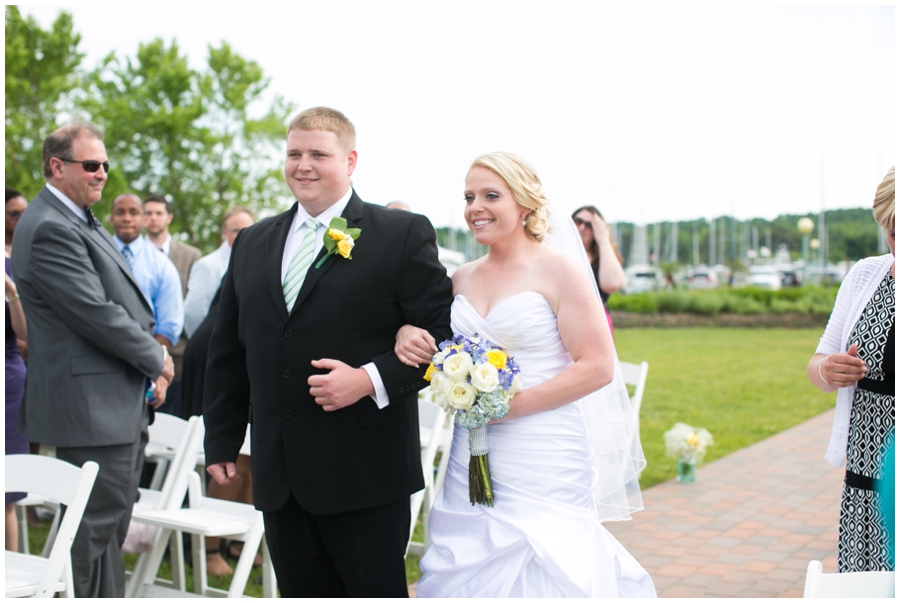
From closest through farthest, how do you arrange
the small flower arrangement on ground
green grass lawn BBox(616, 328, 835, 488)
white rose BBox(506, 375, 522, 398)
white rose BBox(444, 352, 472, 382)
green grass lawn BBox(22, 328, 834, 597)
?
white rose BBox(444, 352, 472, 382), white rose BBox(506, 375, 522, 398), the small flower arrangement on ground, green grass lawn BBox(22, 328, 834, 597), green grass lawn BBox(616, 328, 835, 488)

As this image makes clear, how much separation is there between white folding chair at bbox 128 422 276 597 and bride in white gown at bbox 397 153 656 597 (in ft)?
4.15

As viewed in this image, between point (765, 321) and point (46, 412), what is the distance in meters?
23.5

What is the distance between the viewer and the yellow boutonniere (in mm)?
2939

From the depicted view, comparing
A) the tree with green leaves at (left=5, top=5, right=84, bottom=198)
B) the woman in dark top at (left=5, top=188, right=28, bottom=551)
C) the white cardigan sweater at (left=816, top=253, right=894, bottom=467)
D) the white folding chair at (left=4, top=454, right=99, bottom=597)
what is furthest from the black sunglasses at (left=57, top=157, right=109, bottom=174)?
the tree with green leaves at (left=5, top=5, right=84, bottom=198)

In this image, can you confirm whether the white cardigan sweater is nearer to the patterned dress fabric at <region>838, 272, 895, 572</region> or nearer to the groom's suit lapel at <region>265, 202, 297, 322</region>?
the patterned dress fabric at <region>838, 272, 895, 572</region>

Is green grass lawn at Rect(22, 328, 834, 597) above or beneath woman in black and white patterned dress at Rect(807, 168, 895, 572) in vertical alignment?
beneath

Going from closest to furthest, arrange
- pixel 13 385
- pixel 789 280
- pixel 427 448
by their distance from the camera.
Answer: pixel 13 385 < pixel 427 448 < pixel 789 280

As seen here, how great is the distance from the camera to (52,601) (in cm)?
307

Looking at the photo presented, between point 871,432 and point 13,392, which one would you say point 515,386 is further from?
point 13,392

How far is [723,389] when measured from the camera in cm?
1301

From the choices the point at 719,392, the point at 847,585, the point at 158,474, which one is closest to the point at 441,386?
the point at 847,585

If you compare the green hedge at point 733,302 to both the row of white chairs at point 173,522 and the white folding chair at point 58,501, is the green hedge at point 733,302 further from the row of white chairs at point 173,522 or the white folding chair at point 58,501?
the white folding chair at point 58,501

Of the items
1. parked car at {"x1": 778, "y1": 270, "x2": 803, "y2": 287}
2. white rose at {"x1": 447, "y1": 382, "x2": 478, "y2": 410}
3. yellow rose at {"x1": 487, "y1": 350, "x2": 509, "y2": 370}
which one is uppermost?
yellow rose at {"x1": 487, "y1": 350, "x2": 509, "y2": 370}

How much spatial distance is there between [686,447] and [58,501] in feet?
17.9
